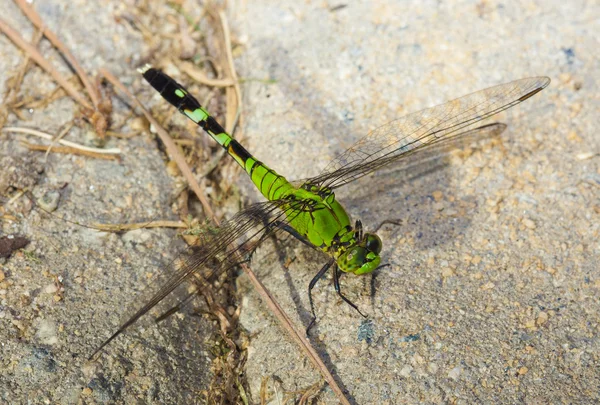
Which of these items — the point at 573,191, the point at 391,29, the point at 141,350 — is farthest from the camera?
the point at 391,29

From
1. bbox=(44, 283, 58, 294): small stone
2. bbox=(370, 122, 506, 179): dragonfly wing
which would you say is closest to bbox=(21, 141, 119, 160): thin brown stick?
bbox=(44, 283, 58, 294): small stone

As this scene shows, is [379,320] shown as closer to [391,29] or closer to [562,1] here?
[391,29]

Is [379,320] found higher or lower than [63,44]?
lower

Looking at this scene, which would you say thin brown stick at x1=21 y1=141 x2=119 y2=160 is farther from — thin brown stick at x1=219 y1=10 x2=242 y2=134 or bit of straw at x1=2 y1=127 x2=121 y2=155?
thin brown stick at x1=219 y1=10 x2=242 y2=134

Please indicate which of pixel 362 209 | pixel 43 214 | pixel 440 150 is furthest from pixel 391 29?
pixel 43 214

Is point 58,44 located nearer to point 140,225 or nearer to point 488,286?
point 140,225

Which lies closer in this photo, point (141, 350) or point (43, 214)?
point (141, 350)

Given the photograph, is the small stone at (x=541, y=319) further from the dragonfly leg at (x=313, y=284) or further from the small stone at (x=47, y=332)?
the small stone at (x=47, y=332)
